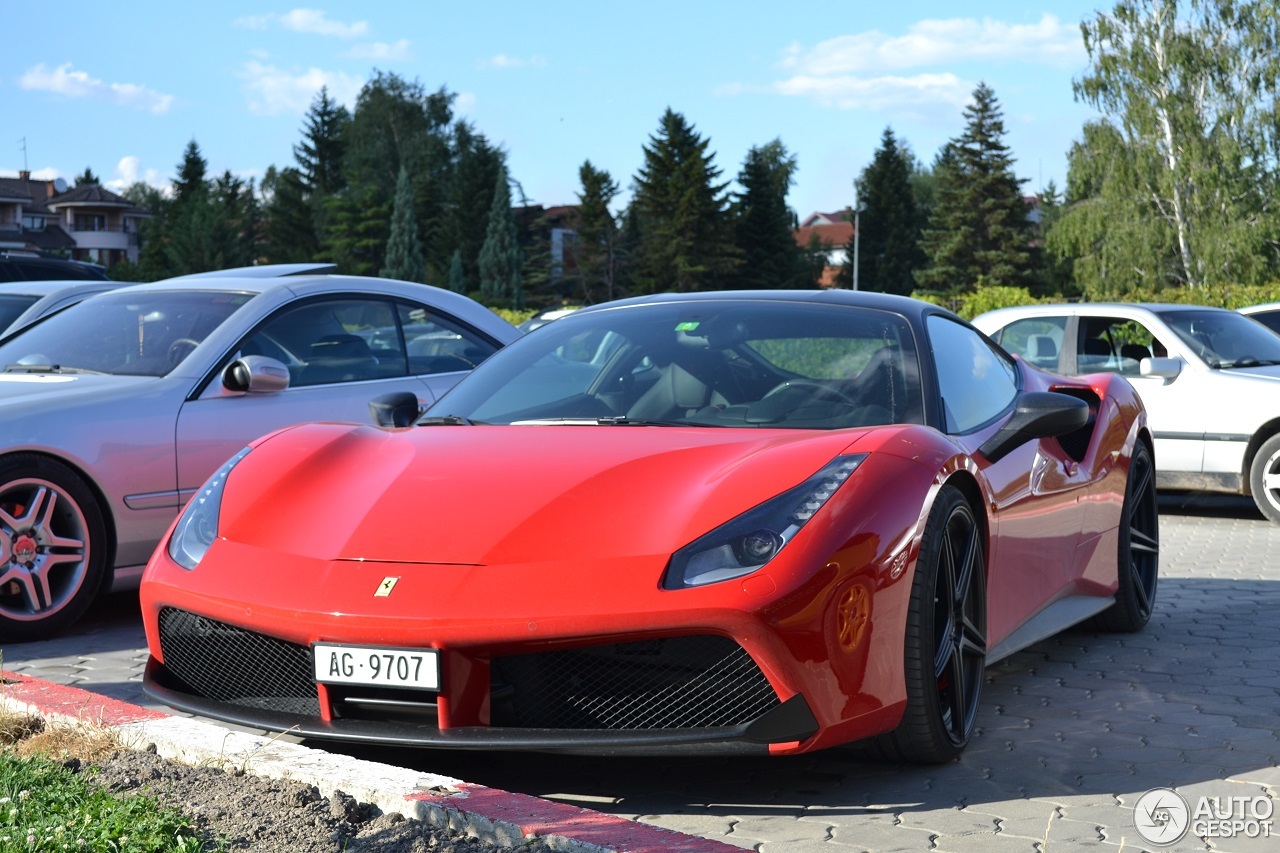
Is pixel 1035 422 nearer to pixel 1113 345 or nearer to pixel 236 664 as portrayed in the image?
pixel 236 664

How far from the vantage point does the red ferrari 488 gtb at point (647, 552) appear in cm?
352

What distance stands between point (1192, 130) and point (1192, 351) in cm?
4375

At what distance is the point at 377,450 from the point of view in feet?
14.8

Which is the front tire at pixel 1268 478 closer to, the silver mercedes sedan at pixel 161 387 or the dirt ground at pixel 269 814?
the silver mercedes sedan at pixel 161 387

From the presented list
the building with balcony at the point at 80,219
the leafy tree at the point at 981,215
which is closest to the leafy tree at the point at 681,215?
the leafy tree at the point at 981,215

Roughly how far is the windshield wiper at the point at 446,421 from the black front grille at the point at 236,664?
1106 millimetres

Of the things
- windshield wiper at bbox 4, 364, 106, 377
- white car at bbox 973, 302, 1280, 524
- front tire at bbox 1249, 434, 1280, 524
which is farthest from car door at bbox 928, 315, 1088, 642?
front tire at bbox 1249, 434, 1280, 524

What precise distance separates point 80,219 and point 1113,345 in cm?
12968

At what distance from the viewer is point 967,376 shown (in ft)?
16.9

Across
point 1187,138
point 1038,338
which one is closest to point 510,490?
point 1038,338

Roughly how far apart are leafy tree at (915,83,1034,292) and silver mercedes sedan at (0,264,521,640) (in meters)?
78.7

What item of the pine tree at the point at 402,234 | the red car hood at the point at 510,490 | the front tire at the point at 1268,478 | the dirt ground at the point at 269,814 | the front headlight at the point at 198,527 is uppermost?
the pine tree at the point at 402,234

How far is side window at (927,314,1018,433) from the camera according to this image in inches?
191
